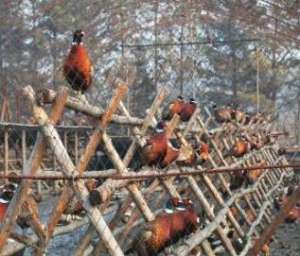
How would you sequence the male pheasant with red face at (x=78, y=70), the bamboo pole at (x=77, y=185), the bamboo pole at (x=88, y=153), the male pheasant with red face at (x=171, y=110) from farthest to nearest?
1. the male pheasant with red face at (x=171, y=110)
2. the male pheasant with red face at (x=78, y=70)
3. the bamboo pole at (x=88, y=153)
4. the bamboo pole at (x=77, y=185)

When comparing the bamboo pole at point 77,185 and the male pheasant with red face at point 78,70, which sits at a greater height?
the male pheasant with red face at point 78,70

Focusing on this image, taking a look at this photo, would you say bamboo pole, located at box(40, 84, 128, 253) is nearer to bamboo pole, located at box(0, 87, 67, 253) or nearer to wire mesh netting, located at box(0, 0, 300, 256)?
wire mesh netting, located at box(0, 0, 300, 256)

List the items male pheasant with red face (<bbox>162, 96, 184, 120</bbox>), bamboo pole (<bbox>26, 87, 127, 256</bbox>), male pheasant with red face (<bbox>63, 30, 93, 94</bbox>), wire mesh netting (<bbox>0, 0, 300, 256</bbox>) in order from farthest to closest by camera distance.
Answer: male pheasant with red face (<bbox>162, 96, 184, 120</bbox>) → male pheasant with red face (<bbox>63, 30, 93, 94</bbox>) → wire mesh netting (<bbox>0, 0, 300, 256</bbox>) → bamboo pole (<bbox>26, 87, 127, 256</bbox>)

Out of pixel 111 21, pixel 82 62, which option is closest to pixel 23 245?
pixel 82 62

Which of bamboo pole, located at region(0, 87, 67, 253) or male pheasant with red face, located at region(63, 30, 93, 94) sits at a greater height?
male pheasant with red face, located at region(63, 30, 93, 94)

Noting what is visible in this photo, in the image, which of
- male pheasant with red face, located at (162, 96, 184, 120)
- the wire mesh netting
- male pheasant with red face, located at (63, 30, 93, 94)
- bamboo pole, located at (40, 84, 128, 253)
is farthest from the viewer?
male pheasant with red face, located at (162, 96, 184, 120)

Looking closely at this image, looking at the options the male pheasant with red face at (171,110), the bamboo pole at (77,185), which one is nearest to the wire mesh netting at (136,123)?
the bamboo pole at (77,185)

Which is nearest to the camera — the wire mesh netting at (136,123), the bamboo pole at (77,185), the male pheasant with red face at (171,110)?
the bamboo pole at (77,185)

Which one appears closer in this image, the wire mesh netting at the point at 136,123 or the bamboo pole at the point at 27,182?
the bamboo pole at the point at 27,182

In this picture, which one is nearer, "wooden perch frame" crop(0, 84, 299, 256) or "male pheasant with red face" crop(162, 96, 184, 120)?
"wooden perch frame" crop(0, 84, 299, 256)

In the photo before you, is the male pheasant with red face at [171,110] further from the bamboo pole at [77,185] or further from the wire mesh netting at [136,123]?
the bamboo pole at [77,185]

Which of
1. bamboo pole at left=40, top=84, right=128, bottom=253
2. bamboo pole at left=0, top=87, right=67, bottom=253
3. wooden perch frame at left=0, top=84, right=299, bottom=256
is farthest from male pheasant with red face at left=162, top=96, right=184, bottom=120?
bamboo pole at left=0, top=87, right=67, bottom=253

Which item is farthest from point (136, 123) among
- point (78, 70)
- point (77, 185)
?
point (77, 185)

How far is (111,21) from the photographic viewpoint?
115ft
